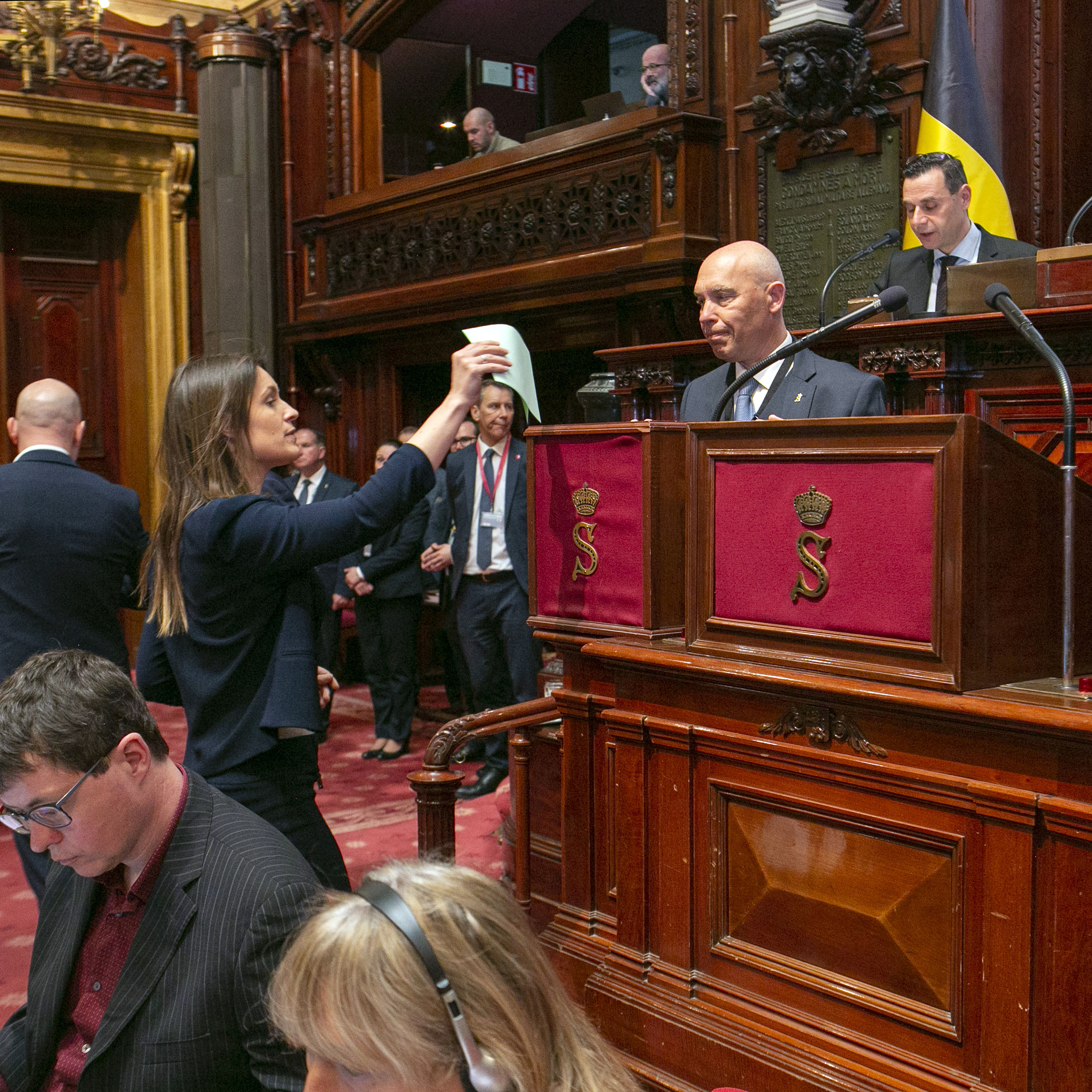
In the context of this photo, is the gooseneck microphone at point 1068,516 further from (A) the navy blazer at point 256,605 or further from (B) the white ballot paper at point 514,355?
(A) the navy blazer at point 256,605

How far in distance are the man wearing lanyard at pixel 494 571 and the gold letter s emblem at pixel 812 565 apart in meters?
2.94

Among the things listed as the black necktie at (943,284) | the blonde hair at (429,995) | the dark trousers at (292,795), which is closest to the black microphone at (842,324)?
the dark trousers at (292,795)

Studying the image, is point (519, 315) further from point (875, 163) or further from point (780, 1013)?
point (780, 1013)

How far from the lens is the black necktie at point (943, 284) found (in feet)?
12.0

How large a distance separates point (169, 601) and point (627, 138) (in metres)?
4.04

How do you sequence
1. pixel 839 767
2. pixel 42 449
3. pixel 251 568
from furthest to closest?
1. pixel 42 449
2. pixel 251 568
3. pixel 839 767

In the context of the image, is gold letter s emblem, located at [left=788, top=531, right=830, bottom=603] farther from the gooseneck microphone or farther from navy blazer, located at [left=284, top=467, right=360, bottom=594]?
navy blazer, located at [left=284, top=467, right=360, bottom=594]

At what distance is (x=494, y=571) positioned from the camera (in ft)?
16.8

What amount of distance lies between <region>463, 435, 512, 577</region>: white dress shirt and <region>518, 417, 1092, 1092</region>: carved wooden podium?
2536 mm

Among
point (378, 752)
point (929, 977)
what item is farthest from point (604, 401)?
point (929, 977)

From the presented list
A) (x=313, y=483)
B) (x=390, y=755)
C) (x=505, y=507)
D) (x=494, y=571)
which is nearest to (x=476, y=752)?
(x=390, y=755)

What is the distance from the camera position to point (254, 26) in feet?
27.4

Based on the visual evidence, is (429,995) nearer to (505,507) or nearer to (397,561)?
(505,507)

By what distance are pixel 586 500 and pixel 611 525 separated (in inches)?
3.7
